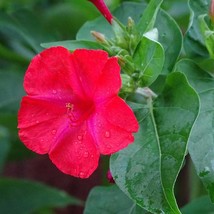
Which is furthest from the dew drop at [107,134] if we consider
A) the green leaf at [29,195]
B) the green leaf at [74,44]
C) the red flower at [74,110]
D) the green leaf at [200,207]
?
the green leaf at [29,195]

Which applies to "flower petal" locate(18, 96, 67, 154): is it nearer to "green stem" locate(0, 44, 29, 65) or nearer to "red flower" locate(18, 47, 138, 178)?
"red flower" locate(18, 47, 138, 178)

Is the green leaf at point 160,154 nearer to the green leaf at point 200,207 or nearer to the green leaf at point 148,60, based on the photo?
the green leaf at point 148,60

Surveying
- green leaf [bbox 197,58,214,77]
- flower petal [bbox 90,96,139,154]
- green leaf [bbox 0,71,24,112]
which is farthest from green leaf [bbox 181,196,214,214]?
green leaf [bbox 0,71,24,112]

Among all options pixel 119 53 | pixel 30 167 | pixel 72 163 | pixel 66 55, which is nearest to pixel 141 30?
pixel 119 53

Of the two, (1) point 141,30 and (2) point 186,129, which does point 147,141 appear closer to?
(2) point 186,129

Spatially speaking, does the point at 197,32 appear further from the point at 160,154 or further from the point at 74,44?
the point at 160,154
